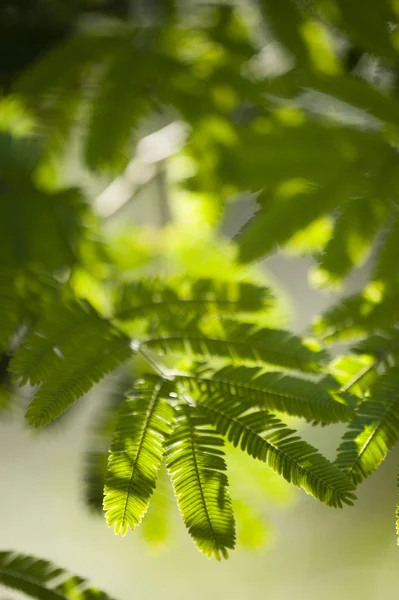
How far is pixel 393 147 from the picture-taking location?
0.80m

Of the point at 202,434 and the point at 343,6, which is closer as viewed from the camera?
the point at 202,434

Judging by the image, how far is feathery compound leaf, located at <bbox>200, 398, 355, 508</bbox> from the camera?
1.66 ft

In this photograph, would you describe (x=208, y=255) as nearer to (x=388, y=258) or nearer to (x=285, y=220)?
(x=285, y=220)

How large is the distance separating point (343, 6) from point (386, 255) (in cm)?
37

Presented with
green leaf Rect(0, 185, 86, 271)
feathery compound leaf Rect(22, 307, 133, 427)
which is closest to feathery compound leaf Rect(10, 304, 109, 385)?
feathery compound leaf Rect(22, 307, 133, 427)

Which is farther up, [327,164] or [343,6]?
[343,6]

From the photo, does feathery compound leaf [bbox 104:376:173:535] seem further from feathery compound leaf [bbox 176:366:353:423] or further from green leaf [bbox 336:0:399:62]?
green leaf [bbox 336:0:399:62]

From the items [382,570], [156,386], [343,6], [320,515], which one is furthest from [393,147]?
[320,515]

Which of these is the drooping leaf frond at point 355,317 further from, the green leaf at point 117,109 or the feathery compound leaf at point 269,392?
the green leaf at point 117,109

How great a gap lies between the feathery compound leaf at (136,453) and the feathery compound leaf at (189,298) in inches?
4.9

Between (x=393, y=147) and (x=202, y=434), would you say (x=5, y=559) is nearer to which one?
(x=202, y=434)

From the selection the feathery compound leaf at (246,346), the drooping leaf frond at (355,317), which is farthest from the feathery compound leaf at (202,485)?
the drooping leaf frond at (355,317)

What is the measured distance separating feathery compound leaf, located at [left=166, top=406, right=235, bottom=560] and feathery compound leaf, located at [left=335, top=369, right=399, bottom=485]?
120 mm

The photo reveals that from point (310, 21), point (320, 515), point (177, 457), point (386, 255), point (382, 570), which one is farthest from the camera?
point (320, 515)
